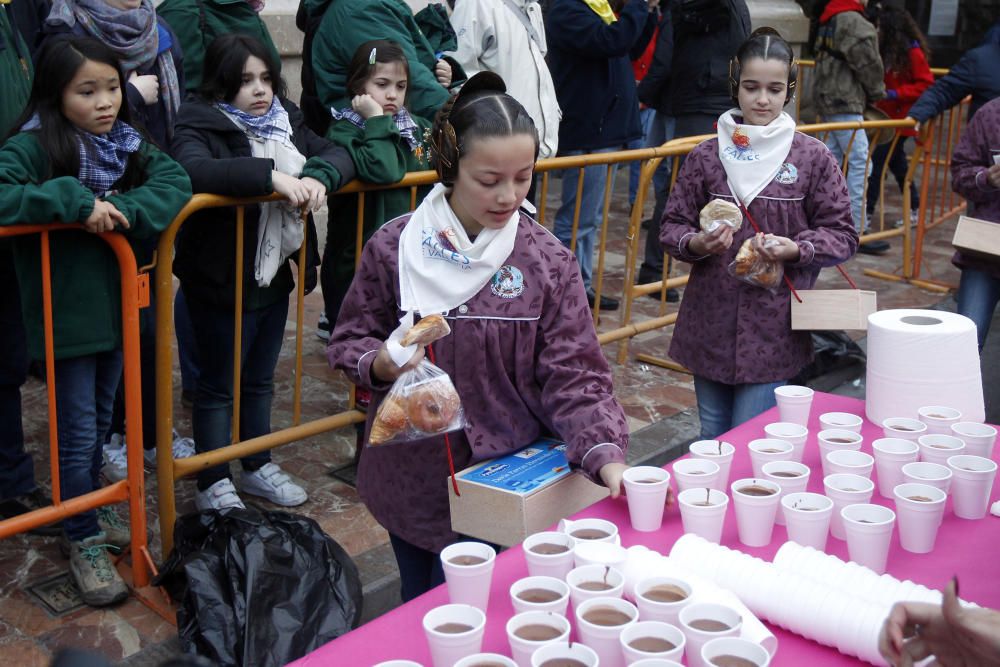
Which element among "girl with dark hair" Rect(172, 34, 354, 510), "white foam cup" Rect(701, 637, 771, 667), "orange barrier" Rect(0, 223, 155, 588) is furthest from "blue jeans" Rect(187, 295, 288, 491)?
"white foam cup" Rect(701, 637, 771, 667)

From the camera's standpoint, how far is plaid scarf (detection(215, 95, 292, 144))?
4.12 metres

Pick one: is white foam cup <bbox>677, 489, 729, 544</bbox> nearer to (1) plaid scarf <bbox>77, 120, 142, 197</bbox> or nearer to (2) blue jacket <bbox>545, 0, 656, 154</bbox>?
(1) plaid scarf <bbox>77, 120, 142, 197</bbox>

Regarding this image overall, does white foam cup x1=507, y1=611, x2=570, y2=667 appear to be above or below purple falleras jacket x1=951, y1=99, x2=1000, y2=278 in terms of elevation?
below

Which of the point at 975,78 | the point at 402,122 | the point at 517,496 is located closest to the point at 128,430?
the point at 402,122

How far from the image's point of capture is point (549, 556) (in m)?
2.00

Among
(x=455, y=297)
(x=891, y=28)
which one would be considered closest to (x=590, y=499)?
(x=455, y=297)

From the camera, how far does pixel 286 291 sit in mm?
4355

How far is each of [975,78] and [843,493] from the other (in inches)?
219

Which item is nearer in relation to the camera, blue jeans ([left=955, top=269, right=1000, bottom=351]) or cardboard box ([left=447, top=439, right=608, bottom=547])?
cardboard box ([left=447, top=439, right=608, bottom=547])

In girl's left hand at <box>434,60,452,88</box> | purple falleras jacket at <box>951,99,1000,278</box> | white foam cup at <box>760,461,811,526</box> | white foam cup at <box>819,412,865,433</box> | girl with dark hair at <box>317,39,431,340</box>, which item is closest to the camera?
white foam cup at <box>760,461,811,526</box>

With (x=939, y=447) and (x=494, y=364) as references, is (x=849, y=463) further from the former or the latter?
(x=494, y=364)

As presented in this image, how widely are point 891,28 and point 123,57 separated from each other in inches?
293

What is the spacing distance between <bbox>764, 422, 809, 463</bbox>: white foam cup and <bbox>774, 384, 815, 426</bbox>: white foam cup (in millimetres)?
216

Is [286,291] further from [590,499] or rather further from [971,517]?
[971,517]
